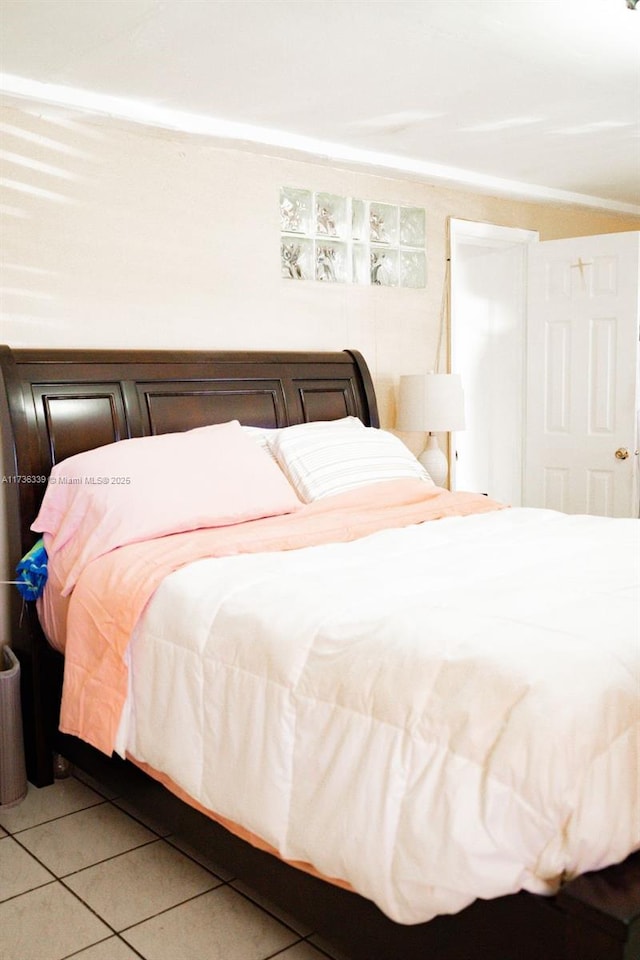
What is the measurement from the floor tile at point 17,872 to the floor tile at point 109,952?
345 millimetres

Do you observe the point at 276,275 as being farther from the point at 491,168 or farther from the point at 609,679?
the point at 609,679

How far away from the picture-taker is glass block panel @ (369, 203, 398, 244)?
430cm

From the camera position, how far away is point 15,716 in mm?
2750

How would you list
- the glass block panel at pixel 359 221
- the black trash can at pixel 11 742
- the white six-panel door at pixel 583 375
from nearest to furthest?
1. the black trash can at pixel 11 742
2. the glass block panel at pixel 359 221
3. the white six-panel door at pixel 583 375

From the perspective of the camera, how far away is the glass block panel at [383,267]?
4336mm

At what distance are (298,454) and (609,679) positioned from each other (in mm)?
1927

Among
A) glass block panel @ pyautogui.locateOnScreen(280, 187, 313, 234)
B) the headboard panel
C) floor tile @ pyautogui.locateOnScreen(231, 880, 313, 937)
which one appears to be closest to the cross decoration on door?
the headboard panel

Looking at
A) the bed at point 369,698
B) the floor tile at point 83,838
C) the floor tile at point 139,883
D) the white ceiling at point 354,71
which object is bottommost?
the floor tile at point 83,838

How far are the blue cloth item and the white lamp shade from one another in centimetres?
201

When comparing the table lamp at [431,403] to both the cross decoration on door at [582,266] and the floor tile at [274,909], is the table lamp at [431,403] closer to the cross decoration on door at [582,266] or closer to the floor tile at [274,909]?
the cross decoration on door at [582,266]

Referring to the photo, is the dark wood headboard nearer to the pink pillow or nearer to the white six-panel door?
the pink pillow

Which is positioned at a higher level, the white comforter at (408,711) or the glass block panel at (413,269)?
the glass block panel at (413,269)

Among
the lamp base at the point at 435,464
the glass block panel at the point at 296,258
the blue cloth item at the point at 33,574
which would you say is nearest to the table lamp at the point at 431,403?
the lamp base at the point at 435,464

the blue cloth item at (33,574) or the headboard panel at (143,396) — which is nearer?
the blue cloth item at (33,574)
